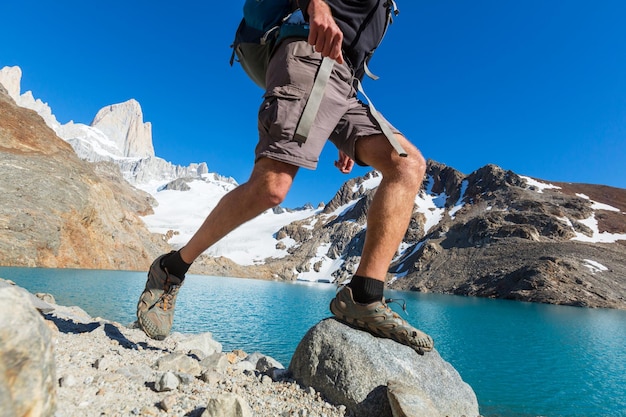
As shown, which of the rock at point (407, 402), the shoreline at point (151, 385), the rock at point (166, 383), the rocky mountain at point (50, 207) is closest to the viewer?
the shoreline at point (151, 385)

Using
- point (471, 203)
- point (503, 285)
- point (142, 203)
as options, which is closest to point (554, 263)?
point (503, 285)

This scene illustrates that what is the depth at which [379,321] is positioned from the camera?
117 inches

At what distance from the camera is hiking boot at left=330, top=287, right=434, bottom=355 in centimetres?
296

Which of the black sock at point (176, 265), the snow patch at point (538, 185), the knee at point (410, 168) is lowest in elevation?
the black sock at point (176, 265)

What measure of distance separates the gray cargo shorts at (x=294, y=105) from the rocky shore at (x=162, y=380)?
1575 millimetres

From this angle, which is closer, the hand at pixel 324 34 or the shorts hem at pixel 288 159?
the hand at pixel 324 34

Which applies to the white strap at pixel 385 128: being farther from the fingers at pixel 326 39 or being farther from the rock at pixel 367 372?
the rock at pixel 367 372

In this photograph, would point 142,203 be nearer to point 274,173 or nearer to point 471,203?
point 471,203

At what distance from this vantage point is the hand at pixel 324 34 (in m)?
2.28

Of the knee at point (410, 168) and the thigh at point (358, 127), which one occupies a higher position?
the thigh at point (358, 127)

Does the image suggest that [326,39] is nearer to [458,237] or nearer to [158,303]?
[158,303]

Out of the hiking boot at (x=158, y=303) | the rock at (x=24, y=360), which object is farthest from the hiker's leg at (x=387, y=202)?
the rock at (x=24, y=360)

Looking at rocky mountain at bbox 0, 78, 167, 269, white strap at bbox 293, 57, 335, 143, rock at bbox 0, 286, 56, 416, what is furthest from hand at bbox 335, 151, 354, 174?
rocky mountain at bbox 0, 78, 167, 269

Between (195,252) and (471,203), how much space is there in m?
107
